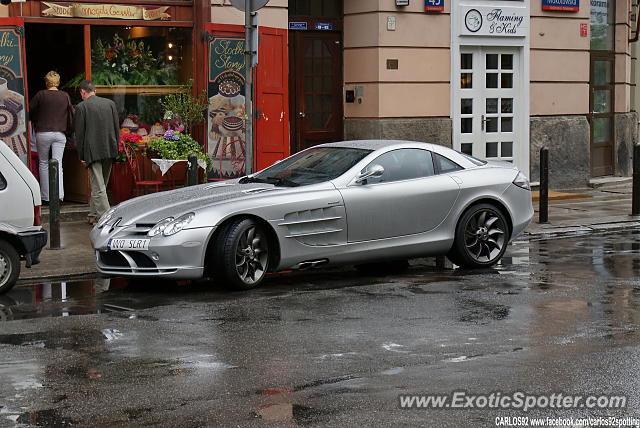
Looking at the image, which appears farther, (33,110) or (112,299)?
(33,110)

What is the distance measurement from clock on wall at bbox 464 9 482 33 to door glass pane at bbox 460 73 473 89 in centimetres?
77

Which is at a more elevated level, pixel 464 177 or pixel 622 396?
pixel 464 177

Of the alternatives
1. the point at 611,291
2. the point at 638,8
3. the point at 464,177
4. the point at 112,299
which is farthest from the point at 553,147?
the point at 112,299

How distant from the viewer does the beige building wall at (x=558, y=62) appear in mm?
21062

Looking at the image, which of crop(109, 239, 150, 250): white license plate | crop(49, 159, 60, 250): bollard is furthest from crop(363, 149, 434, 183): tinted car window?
crop(49, 159, 60, 250): bollard

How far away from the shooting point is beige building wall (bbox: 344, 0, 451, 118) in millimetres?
19438

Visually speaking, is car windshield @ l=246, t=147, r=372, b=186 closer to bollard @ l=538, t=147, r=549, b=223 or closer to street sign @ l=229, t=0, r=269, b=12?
street sign @ l=229, t=0, r=269, b=12

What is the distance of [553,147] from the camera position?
21.4 m

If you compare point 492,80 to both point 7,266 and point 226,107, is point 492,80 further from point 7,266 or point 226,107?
Result: point 7,266

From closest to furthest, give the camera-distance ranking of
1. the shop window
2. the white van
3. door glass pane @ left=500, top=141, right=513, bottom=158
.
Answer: the white van
the shop window
door glass pane @ left=500, top=141, right=513, bottom=158

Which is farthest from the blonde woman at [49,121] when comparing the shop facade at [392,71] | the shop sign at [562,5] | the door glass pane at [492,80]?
the shop sign at [562,5]

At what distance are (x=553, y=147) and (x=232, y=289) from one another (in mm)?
11954

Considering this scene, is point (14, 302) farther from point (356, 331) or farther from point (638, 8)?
point (638, 8)

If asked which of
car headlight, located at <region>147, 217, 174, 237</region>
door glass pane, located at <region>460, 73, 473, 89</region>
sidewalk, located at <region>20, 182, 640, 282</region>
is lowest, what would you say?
sidewalk, located at <region>20, 182, 640, 282</region>
